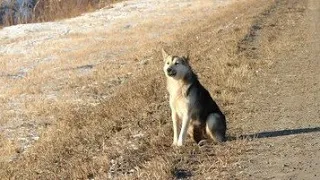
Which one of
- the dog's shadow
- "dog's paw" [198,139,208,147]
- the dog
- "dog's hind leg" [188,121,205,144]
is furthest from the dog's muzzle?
the dog's shadow

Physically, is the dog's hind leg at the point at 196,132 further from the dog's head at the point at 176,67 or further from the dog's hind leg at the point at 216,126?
the dog's head at the point at 176,67

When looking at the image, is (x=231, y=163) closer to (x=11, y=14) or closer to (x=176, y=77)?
(x=176, y=77)

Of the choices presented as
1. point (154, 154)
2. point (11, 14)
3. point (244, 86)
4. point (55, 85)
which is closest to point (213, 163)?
point (154, 154)

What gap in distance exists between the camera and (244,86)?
10859 millimetres

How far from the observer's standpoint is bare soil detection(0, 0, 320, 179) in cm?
701

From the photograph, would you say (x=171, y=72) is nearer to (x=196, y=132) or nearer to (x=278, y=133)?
(x=196, y=132)

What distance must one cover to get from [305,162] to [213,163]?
3.28 feet

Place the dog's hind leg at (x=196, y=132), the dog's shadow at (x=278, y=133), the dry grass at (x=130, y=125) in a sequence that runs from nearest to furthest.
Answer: the dry grass at (x=130, y=125), the dog's hind leg at (x=196, y=132), the dog's shadow at (x=278, y=133)

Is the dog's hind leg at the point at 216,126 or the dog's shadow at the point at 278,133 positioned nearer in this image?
the dog's hind leg at the point at 216,126

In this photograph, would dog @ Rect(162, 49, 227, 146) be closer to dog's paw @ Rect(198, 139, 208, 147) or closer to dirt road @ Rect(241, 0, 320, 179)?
dog's paw @ Rect(198, 139, 208, 147)

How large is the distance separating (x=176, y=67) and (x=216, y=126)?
2.82ft

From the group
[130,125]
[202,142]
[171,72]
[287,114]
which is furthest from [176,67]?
[287,114]

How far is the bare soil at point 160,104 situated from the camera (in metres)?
7.01

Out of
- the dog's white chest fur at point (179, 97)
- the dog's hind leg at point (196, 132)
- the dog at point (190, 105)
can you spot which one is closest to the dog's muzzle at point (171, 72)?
the dog at point (190, 105)
